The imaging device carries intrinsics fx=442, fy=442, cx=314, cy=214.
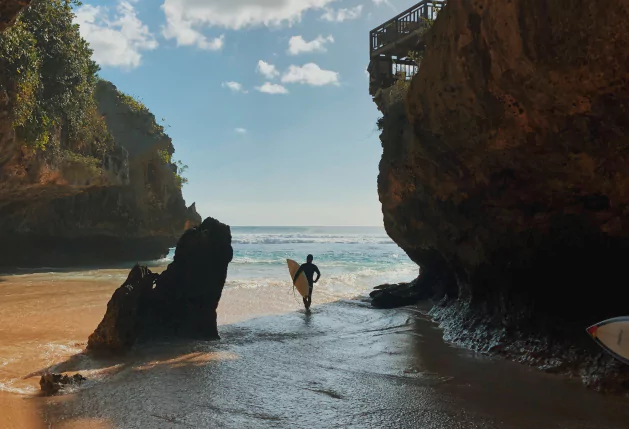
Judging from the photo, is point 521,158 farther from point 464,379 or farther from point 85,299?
point 85,299

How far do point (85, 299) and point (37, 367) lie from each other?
6.81m

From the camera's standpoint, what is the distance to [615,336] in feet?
14.7

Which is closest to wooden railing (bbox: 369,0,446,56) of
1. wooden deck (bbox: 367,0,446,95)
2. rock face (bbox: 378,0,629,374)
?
wooden deck (bbox: 367,0,446,95)

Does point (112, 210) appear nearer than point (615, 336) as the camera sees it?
No

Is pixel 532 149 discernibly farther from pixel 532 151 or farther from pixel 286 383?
pixel 286 383

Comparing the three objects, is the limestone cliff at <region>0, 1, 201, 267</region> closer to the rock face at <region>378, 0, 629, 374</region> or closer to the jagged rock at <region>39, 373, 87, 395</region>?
the jagged rock at <region>39, 373, 87, 395</region>

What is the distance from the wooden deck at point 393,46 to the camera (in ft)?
45.5

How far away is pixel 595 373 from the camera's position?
224 inches

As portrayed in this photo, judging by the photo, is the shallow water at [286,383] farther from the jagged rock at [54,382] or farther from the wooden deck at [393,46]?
the wooden deck at [393,46]

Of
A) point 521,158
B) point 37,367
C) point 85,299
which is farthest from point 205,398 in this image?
point 85,299

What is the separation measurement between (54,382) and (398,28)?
13572mm

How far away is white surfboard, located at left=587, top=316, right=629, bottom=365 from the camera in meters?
4.39

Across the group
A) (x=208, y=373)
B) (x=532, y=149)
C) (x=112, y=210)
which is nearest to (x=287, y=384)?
(x=208, y=373)

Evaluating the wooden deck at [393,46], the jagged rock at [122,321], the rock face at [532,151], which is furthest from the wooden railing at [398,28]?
the jagged rock at [122,321]
